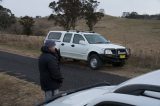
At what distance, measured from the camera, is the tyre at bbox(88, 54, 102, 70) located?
19.3 metres

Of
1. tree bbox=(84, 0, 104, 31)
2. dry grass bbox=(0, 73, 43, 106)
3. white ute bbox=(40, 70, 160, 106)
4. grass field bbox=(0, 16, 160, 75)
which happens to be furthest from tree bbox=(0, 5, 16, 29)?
white ute bbox=(40, 70, 160, 106)

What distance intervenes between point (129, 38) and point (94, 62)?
50.5 meters

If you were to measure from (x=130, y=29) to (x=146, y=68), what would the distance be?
221 feet

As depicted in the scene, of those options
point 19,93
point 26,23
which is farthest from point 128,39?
point 19,93

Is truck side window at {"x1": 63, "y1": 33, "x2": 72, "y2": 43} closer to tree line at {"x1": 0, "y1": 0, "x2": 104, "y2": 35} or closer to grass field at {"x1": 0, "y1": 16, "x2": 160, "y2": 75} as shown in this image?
grass field at {"x1": 0, "y1": 16, "x2": 160, "y2": 75}

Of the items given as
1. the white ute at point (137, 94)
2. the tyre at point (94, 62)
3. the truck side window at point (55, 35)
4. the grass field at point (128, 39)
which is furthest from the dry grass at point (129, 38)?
the white ute at point (137, 94)

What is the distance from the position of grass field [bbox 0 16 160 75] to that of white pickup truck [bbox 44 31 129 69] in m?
1.26

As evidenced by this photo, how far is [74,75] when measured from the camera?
54.7ft

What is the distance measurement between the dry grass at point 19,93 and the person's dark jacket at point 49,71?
171 centimetres

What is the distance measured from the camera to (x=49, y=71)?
8.59 m

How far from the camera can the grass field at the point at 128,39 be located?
21219mm

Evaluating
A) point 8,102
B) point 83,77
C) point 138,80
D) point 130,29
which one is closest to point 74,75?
point 83,77

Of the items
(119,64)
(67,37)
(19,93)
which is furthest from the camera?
(67,37)

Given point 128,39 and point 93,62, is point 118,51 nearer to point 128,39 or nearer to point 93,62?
point 93,62
